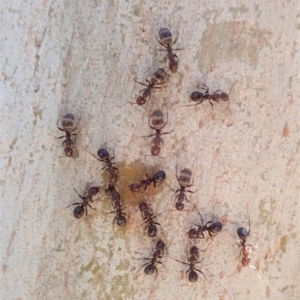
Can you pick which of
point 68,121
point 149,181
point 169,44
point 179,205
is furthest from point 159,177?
point 169,44

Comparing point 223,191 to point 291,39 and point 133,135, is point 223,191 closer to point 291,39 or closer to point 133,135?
point 133,135

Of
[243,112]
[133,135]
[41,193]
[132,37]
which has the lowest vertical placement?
[41,193]

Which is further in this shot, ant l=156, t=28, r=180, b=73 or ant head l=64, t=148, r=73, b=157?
ant head l=64, t=148, r=73, b=157

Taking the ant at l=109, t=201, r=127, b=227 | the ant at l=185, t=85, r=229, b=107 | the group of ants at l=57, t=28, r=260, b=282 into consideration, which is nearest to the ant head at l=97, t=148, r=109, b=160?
the group of ants at l=57, t=28, r=260, b=282

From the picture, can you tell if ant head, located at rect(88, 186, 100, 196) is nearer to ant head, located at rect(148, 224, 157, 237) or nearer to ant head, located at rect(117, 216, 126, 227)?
ant head, located at rect(117, 216, 126, 227)

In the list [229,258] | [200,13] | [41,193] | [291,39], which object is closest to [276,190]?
[229,258]

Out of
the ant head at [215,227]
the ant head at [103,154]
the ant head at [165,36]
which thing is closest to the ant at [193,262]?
the ant head at [215,227]

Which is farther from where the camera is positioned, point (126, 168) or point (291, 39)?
point (126, 168)

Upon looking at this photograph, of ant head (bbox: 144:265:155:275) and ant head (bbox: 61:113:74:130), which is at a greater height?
ant head (bbox: 61:113:74:130)

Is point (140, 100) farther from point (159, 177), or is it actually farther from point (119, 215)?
point (119, 215)
